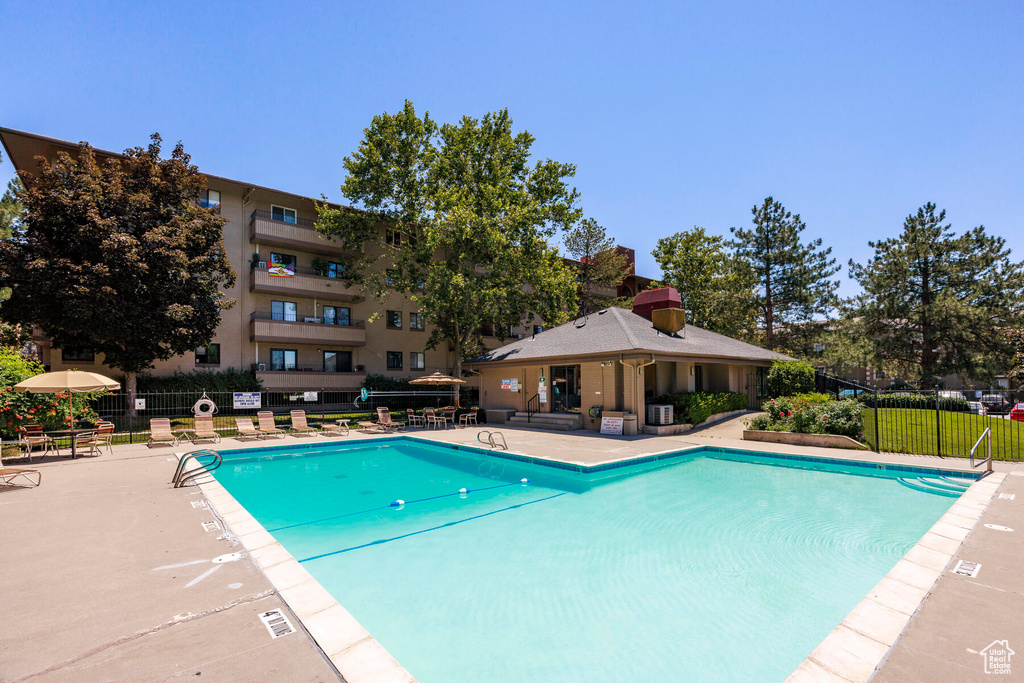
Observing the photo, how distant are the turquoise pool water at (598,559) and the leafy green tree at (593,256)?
1013 inches

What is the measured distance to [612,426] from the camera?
17.6 m

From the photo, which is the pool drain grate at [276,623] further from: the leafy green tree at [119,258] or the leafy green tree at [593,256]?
the leafy green tree at [593,256]

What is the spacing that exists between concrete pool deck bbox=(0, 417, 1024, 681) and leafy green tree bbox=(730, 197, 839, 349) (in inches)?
1219

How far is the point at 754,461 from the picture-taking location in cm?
1303

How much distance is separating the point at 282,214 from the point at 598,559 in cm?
3087

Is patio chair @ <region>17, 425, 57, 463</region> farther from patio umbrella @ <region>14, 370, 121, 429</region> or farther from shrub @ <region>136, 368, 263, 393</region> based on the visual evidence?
shrub @ <region>136, 368, 263, 393</region>

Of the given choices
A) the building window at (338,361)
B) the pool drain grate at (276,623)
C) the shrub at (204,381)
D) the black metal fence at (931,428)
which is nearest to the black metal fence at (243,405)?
the shrub at (204,381)

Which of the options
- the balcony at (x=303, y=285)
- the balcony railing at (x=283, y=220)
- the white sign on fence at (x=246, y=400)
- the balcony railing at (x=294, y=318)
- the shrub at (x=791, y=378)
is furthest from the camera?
the balcony railing at (x=283, y=220)

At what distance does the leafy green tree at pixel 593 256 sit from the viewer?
36.1m

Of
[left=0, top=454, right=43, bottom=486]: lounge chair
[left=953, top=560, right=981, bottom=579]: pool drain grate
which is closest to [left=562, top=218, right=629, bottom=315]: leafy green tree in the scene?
[left=0, top=454, right=43, bottom=486]: lounge chair

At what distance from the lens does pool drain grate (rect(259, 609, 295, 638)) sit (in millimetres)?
3464

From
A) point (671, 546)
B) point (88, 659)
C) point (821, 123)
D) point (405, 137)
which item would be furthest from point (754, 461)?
point (405, 137)

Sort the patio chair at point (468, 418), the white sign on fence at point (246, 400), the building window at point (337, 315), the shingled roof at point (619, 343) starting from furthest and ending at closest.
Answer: the building window at point (337, 315), the patio chair at point (468, 418), the white sign on fence at point (246, 400), the shingled roof at point (619, 343)

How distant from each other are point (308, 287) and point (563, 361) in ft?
58.7
